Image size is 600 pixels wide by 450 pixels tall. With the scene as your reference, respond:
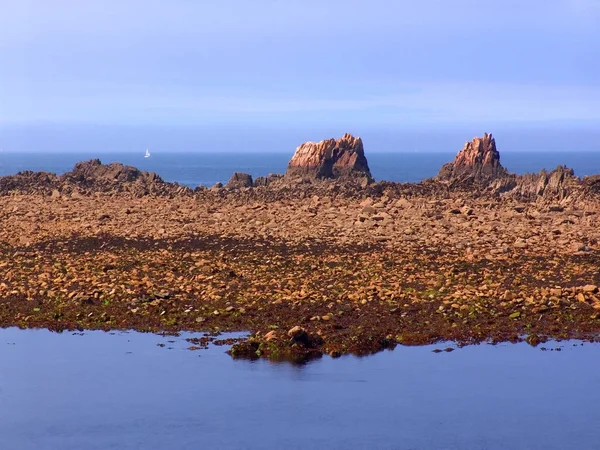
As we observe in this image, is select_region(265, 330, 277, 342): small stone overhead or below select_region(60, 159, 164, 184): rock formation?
below

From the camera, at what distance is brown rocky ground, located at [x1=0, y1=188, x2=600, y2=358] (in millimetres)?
20688

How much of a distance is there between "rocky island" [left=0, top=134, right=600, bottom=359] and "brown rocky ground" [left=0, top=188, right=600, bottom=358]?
55mm

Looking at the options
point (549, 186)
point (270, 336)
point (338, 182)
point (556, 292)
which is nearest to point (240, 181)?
point (338, 182)

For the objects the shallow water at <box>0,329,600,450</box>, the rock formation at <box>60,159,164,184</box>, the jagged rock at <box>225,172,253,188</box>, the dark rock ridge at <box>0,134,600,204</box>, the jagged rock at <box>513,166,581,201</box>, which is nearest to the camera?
the shallow water at <box>0,329,600,450</box>

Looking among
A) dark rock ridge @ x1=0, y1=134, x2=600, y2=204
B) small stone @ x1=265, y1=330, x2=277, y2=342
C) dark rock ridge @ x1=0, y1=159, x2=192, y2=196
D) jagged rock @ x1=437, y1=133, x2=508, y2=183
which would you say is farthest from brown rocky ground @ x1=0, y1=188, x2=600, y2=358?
jagged rock @ x1=437, y1=133, x2=508, y2=183

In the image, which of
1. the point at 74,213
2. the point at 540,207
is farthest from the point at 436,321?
the point at 74,213

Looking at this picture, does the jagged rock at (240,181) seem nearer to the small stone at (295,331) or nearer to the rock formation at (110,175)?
the rock formation at (110,175)

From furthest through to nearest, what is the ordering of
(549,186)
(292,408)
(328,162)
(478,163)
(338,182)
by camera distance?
(478,163) < (328,162) < (338,182) < (549,186) < (292,408)

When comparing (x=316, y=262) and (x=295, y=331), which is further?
(x=316, y=262)

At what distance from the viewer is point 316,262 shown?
1065 inches

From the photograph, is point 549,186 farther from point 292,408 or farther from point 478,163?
point 292,408

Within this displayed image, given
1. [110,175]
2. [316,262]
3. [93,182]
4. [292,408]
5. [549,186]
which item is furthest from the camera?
[110,175]

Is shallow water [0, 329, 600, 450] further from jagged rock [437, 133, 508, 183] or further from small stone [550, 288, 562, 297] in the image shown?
jagged rock [437, 133, 508, 183]

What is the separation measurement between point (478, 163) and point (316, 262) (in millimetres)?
30375
